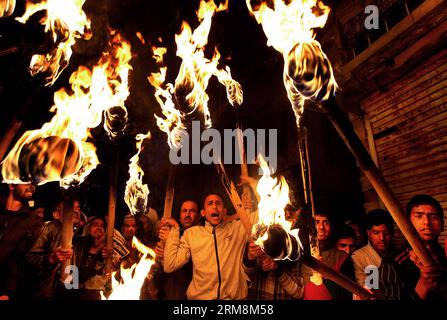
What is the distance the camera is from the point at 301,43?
274 cm

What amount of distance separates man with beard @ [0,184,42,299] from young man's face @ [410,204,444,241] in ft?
18.2

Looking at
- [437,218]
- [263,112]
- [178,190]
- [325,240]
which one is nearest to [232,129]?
[263,112]

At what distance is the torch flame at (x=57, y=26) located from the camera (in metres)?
4.50

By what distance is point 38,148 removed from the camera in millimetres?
3104

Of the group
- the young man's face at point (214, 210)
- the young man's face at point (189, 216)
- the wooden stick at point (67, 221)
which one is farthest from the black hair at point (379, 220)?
the wooden stick at point (67, 221)

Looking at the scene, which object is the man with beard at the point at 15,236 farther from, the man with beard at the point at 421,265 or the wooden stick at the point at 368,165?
the man with beard at the point at 421,265

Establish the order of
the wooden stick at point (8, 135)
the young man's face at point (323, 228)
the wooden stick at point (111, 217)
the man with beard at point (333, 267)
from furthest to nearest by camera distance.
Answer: the young man's face at point (323, 228)
the wooden stick at point (111, 217)
the man with beard at point (333, 267)
the wooden stick at point (8, 135)

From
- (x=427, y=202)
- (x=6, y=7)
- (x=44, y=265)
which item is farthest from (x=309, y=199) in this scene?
(x=6, y=7)

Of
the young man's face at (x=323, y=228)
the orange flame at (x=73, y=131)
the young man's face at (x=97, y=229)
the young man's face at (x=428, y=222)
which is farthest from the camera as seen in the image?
the young man's face at (x=97, y=229)

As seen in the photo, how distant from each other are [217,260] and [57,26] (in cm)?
477

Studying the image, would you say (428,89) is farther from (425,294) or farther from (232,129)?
(232,129)

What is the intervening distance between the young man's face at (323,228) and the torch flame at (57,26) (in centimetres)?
524

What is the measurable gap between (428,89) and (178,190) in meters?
10.6

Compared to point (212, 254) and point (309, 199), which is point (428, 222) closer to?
point (309, 199)
